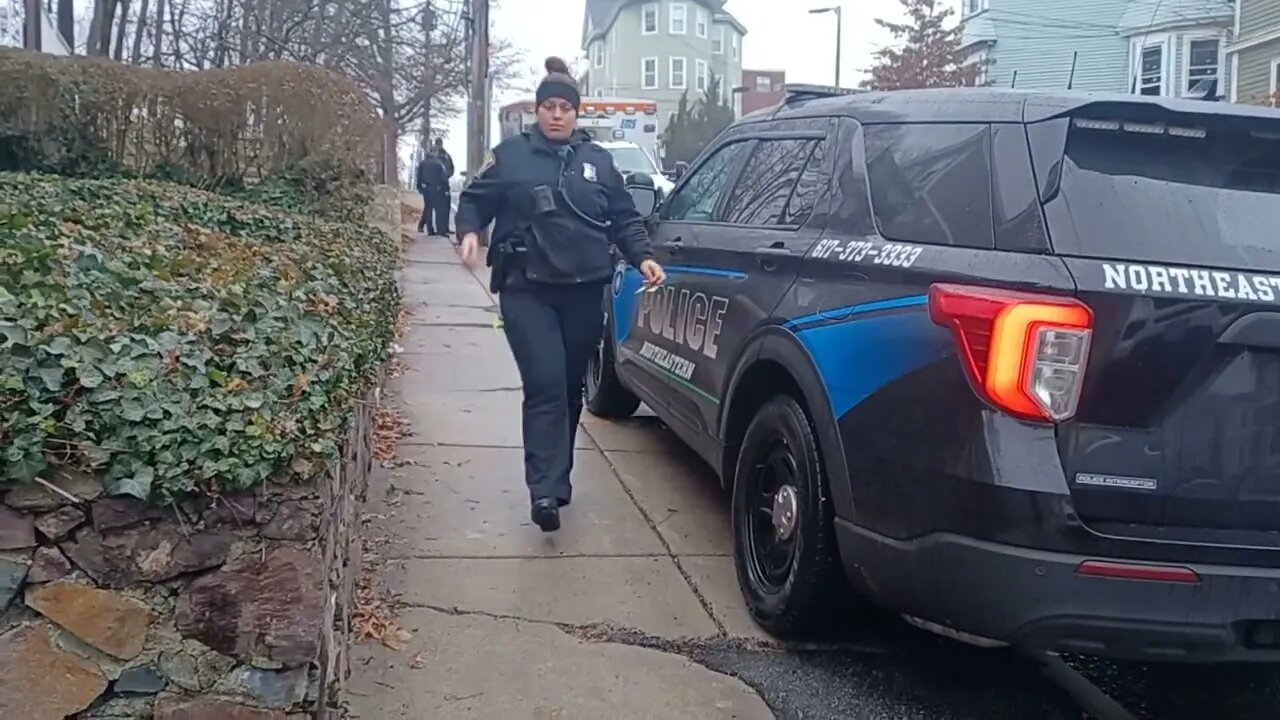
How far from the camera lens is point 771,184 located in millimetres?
4758

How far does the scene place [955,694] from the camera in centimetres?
380

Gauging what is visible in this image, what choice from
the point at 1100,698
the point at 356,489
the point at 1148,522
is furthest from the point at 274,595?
the point at 1100,698

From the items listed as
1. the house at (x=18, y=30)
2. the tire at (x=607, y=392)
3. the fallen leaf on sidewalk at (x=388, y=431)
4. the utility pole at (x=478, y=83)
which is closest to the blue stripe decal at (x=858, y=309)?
the fallen leaf on sidewalk at (x=388, y=431)

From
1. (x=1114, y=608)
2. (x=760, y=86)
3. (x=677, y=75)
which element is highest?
(x=760, y=86)

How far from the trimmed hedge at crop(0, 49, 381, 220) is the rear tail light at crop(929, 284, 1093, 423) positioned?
854 centimetres

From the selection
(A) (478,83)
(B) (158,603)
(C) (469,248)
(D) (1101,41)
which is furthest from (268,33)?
(D) (1101,41)

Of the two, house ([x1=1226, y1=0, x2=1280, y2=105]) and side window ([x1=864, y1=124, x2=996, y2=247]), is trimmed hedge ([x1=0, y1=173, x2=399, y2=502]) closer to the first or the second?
side window ([x1=864, y1=124, x2=996, y2=247])

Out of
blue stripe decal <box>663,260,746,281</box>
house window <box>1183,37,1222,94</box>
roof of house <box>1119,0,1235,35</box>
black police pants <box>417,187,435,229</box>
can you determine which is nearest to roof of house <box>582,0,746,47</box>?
roof of house <box>1119,0,1235,35</box>

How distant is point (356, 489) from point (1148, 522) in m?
2.47

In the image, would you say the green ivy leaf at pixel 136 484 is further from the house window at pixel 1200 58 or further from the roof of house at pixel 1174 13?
the house window at pixel 1200 58

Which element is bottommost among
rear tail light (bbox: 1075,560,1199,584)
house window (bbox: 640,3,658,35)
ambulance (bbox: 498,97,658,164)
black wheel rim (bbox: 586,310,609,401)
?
black wheel rim (bbox: 586,310,609,401)

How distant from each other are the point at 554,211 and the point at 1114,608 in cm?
262

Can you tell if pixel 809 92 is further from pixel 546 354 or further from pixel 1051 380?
pixel 1051 380

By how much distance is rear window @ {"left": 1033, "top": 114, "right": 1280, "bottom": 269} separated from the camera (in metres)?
3.04
